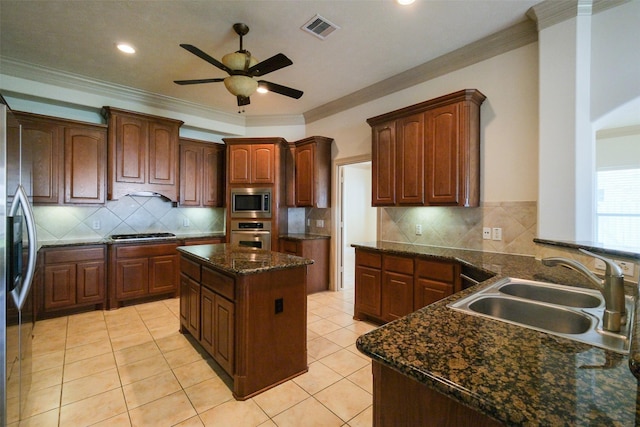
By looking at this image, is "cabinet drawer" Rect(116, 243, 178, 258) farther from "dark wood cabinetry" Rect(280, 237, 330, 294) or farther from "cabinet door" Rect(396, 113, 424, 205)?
"cabinet door" Rect(396, 113, 424, 205)

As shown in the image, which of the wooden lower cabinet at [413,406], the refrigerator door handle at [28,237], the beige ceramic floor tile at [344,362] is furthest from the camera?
the beige ceramic floor tile at [344,362]

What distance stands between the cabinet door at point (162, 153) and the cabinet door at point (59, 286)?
4.76ft

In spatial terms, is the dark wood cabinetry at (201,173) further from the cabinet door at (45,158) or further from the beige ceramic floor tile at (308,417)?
the beige ceramic floor tile at (308,417)

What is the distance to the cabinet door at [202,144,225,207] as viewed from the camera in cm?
475

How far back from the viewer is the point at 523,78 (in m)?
2.65

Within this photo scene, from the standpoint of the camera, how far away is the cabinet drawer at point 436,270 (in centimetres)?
257

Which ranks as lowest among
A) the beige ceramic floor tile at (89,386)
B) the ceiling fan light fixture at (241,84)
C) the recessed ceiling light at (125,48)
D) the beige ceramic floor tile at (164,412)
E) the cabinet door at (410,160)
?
the beige ceramic floor tile at (164,412)

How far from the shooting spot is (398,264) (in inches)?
117

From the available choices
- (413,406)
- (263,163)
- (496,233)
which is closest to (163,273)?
(263,163)

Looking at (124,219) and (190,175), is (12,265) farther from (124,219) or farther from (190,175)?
(190,175)

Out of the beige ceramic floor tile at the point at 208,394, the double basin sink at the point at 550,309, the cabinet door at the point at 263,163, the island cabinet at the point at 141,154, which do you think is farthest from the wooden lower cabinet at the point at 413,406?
the island cabinet at the point at 141,154

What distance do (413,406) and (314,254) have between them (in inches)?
144

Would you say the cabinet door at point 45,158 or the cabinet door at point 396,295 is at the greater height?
the cabinet door at point 45,158

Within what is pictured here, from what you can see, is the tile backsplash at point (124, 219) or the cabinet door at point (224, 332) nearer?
the cabinet door at point (224, 332)
